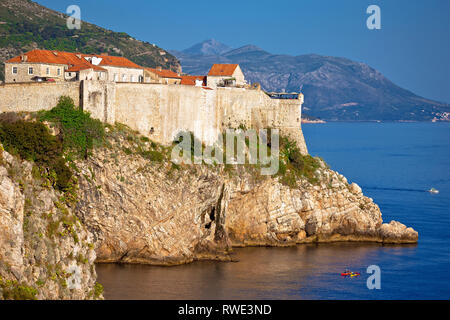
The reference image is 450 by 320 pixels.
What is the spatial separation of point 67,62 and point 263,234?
1922 cm

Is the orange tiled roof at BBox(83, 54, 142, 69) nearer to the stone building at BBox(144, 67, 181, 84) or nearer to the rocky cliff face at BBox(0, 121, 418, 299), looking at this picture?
the stone building at BBox(144, 67, 181, 84)

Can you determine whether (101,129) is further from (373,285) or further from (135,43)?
(135,43)

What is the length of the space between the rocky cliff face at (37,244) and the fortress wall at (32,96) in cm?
808

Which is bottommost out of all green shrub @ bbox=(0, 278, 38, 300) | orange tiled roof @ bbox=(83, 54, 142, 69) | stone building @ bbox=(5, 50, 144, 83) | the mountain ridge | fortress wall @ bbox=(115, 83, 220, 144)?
green shrub @ bbox=(0, 278, 38, 300)

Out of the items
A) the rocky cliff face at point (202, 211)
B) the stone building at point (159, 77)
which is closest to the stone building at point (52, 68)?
the stone building at point (159, 77)

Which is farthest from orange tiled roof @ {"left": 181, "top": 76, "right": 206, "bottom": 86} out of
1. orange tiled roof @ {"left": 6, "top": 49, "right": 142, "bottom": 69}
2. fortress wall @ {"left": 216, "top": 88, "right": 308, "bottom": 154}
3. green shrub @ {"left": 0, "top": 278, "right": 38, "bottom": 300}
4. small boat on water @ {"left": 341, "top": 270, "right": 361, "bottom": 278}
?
green shrub @ {"left": 0, "top": 278, "right": 38, "bottom": 300}

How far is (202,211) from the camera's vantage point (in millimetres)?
52281

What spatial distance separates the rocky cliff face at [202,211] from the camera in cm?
4819

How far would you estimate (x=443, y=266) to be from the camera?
52750mm

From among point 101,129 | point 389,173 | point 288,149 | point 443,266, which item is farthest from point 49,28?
point 443,266

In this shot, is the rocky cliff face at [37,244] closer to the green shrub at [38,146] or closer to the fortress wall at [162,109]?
the green shrub at [38,146]

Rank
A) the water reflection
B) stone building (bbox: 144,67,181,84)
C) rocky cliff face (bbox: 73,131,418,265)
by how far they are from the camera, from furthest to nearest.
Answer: stone building (bbox: 144,67,181,84), rocky cliff face (bbox: 73,131,418,265), the water reflection

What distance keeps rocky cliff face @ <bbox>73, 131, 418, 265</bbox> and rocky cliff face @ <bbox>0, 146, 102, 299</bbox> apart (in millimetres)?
6791

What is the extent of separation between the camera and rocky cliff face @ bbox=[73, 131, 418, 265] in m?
48.2
